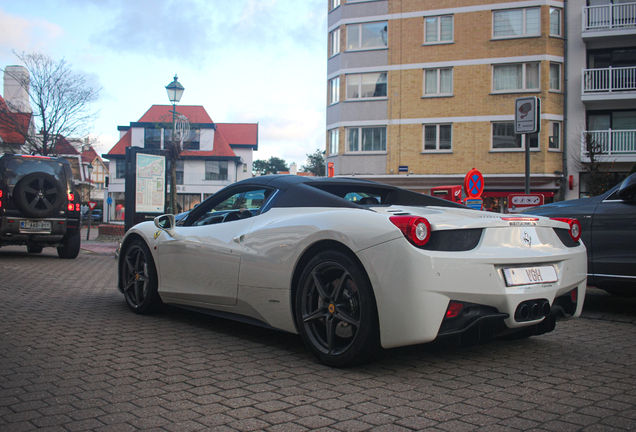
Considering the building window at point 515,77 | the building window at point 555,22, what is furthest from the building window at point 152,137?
the building window at point 555,22

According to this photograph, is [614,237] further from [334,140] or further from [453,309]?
[334,140]

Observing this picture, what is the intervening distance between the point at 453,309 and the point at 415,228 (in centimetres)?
52

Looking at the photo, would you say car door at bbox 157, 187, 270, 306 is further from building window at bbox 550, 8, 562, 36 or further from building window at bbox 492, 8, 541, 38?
building window at bbox 550, 8, 562, 36

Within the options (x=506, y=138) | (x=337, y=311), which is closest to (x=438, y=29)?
(x=506, y=138)

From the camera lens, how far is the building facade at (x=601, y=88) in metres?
27.1

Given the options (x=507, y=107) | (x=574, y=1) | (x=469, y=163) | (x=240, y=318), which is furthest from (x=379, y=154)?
(x=240, y=318)

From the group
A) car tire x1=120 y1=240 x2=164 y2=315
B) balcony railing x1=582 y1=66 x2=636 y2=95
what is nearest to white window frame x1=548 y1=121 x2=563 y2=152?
balcony railing x1=582 y1=66 x2=636 y2=95

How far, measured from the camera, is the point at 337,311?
11.7ft

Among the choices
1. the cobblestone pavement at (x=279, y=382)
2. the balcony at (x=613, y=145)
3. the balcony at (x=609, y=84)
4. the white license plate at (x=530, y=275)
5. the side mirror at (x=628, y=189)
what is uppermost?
the balcony at (x=609, y=84)

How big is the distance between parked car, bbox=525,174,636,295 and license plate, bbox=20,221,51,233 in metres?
10.8

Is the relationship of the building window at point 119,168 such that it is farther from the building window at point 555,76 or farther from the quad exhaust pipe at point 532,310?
the quad exhaust pipe at point 532,310

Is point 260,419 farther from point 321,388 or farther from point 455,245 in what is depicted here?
point 455,245

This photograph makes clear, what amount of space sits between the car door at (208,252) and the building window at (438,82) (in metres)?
26.3

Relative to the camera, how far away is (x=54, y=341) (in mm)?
4441
